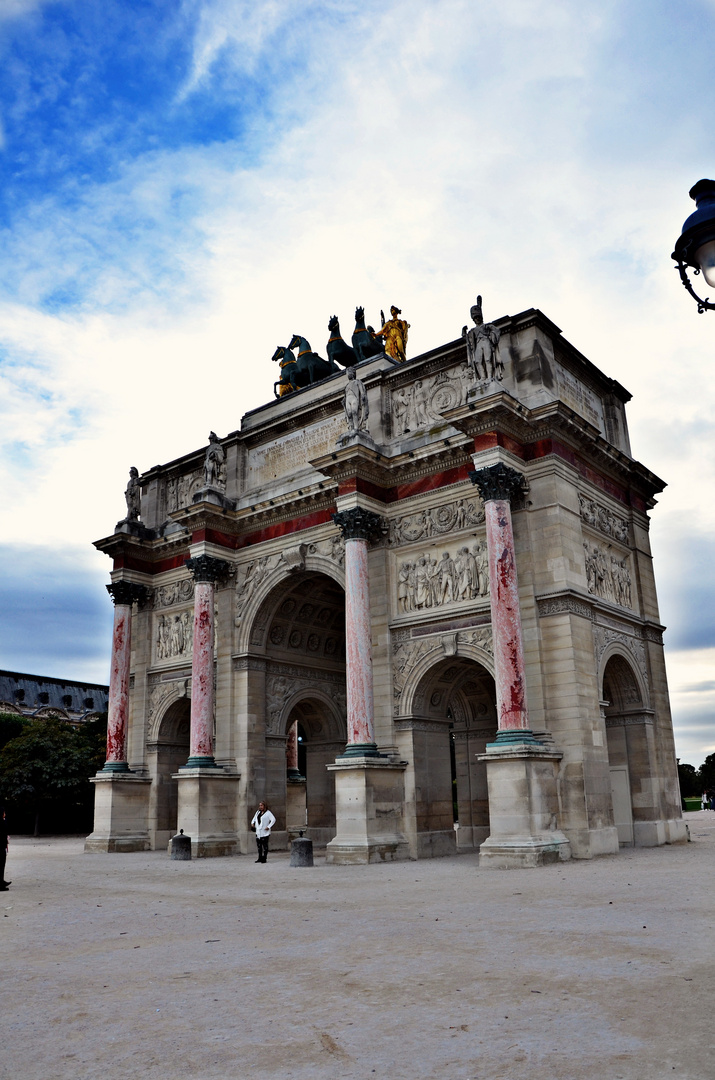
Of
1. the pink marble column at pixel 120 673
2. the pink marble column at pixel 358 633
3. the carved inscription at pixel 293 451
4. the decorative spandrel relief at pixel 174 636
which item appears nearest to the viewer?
the pink marble column at pixel 358 633

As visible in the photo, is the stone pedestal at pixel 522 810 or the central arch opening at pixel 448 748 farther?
the central arch opening at pixel 448 748

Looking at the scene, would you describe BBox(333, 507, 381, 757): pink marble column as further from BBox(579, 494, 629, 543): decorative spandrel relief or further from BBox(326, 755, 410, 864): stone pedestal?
BBox(579, 494, 629, 543): decorative spandrel relief

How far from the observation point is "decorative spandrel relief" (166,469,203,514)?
3547cm

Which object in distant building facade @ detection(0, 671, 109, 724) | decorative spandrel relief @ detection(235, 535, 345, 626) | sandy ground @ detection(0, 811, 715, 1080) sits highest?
distant building facade @ detection(0, 671, 109, 724)

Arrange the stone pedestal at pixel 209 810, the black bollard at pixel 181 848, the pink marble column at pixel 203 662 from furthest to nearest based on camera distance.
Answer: the pink marble column at pixel 203 662 → the stone pedestal at pixel 209 810 → the black bollard at pixel 181 848

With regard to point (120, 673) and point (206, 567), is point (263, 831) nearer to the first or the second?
point (206, 567)

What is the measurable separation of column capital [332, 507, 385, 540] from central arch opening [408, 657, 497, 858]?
445 cm

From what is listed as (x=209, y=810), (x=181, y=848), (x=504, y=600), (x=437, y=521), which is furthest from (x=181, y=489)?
(x=504, y=600)

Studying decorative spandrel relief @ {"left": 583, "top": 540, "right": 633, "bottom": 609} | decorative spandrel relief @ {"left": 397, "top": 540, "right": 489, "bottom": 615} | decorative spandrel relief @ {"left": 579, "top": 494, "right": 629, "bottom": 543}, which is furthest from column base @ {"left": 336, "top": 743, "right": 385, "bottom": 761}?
decorative spandrel relief @ {"left": 579, "top": 494, "right": 629, "bottom": 543}

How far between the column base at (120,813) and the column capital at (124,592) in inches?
253

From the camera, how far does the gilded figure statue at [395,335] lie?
32062 mm

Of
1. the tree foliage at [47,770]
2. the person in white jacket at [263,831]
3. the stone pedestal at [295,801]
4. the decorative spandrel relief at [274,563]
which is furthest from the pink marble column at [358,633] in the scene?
the tree foliage at [47,770]

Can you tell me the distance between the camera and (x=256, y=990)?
7988mm

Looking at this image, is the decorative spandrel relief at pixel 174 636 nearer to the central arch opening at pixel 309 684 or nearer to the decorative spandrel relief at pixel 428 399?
the central arch opening at pixel 309 684
